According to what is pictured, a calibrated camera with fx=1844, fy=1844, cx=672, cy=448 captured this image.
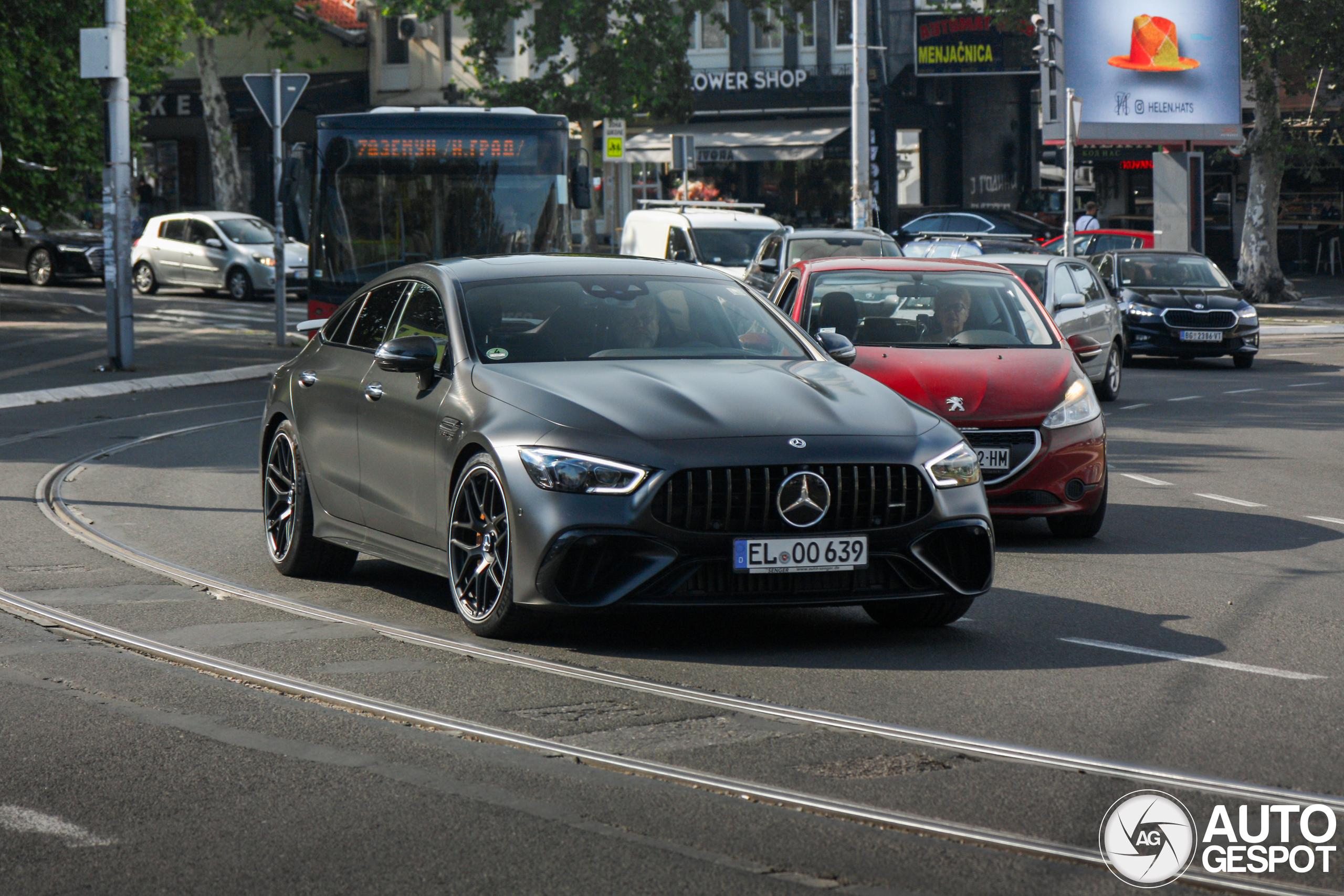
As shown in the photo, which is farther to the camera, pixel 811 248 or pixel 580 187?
pixel 811 248

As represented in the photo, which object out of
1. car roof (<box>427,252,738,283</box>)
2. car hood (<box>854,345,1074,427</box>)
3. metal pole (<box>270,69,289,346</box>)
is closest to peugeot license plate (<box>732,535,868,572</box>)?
car roof (<box>427,252,738,283</box>)

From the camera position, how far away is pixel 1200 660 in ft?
21.6

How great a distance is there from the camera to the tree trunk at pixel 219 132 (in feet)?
150

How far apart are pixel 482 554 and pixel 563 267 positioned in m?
1.73

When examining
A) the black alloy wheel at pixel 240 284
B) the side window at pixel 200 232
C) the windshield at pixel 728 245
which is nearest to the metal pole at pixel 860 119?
the windshield at pixel 728 245

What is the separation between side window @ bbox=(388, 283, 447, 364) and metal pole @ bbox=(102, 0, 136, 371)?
520 inches

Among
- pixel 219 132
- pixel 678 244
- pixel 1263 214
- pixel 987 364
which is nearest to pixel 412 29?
pixel 219 132

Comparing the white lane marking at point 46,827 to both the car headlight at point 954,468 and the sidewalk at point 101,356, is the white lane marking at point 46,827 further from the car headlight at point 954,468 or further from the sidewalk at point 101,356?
the sidewalk at point 101,356

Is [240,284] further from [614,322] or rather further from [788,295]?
[614,322]

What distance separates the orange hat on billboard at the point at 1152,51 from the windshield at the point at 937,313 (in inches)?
1045

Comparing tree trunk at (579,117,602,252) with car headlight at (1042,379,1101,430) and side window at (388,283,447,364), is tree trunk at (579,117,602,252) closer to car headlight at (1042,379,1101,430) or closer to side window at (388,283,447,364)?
car headlight at (1042,379,1101,430)

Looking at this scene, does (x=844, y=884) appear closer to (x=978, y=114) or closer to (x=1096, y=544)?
(x=1096, y=544)

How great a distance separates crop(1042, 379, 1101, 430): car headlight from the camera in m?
9.91

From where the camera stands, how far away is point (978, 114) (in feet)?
174
